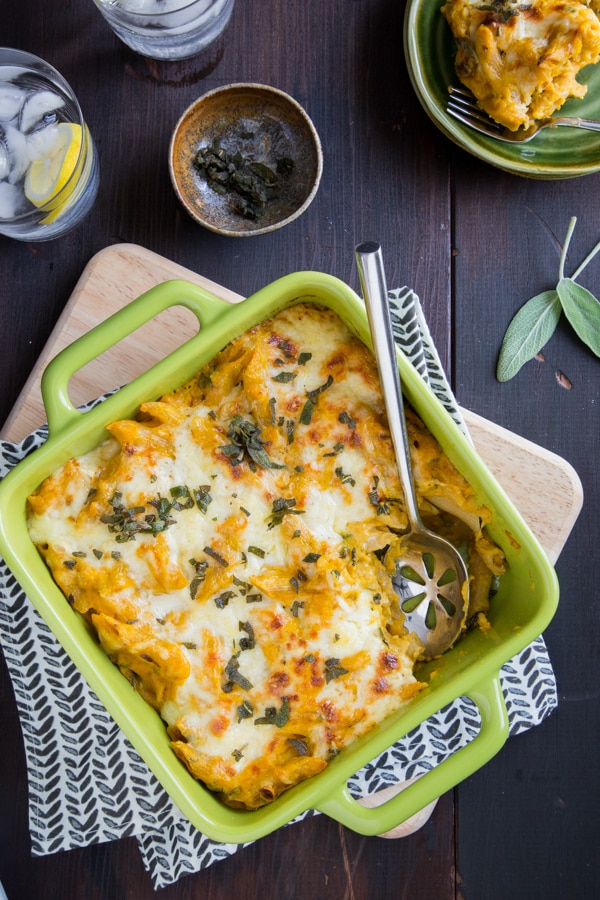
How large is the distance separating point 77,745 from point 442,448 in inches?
49.2

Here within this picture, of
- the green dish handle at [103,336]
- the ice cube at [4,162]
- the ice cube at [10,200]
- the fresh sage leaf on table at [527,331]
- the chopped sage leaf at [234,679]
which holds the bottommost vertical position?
the chopped sage leaf at [234,679]

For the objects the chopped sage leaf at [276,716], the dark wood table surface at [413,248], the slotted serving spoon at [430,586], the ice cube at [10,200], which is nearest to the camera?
the chopped sage leaf at [276,716]

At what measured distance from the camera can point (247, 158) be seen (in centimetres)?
228

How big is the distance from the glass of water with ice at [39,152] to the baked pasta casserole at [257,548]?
0.73 metres

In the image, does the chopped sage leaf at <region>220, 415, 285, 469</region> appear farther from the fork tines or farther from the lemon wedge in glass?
the fork tines

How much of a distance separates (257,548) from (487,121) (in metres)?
1.36

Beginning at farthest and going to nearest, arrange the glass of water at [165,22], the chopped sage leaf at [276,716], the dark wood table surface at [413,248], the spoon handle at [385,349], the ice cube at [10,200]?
the dark wood table surface at [413,248], the ice cube at [10,200], the glass of water at [165,22], the chopped sage leaf at [276,716], the spoon handle at [385,349]

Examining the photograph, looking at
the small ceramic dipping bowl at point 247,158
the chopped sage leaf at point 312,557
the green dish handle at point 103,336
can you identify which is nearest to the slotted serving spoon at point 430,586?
the chopped sage leaf at point 312,557

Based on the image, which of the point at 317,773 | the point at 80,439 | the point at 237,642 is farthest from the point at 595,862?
the point at 80,439

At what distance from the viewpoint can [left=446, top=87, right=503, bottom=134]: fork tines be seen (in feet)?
7.20

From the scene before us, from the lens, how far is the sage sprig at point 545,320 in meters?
2.30

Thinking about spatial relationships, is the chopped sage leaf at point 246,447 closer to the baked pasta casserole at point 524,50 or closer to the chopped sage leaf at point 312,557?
the chopped sage leaf at point 312,557

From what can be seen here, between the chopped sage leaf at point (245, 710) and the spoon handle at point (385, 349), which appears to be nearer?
the spoon handle at point (385, 349)

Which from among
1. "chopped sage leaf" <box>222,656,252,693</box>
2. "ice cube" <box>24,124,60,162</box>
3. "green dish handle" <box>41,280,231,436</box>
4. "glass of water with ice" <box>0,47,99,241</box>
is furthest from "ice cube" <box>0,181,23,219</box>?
"chopped sage leaf" <box>222,656,252,693</box>
